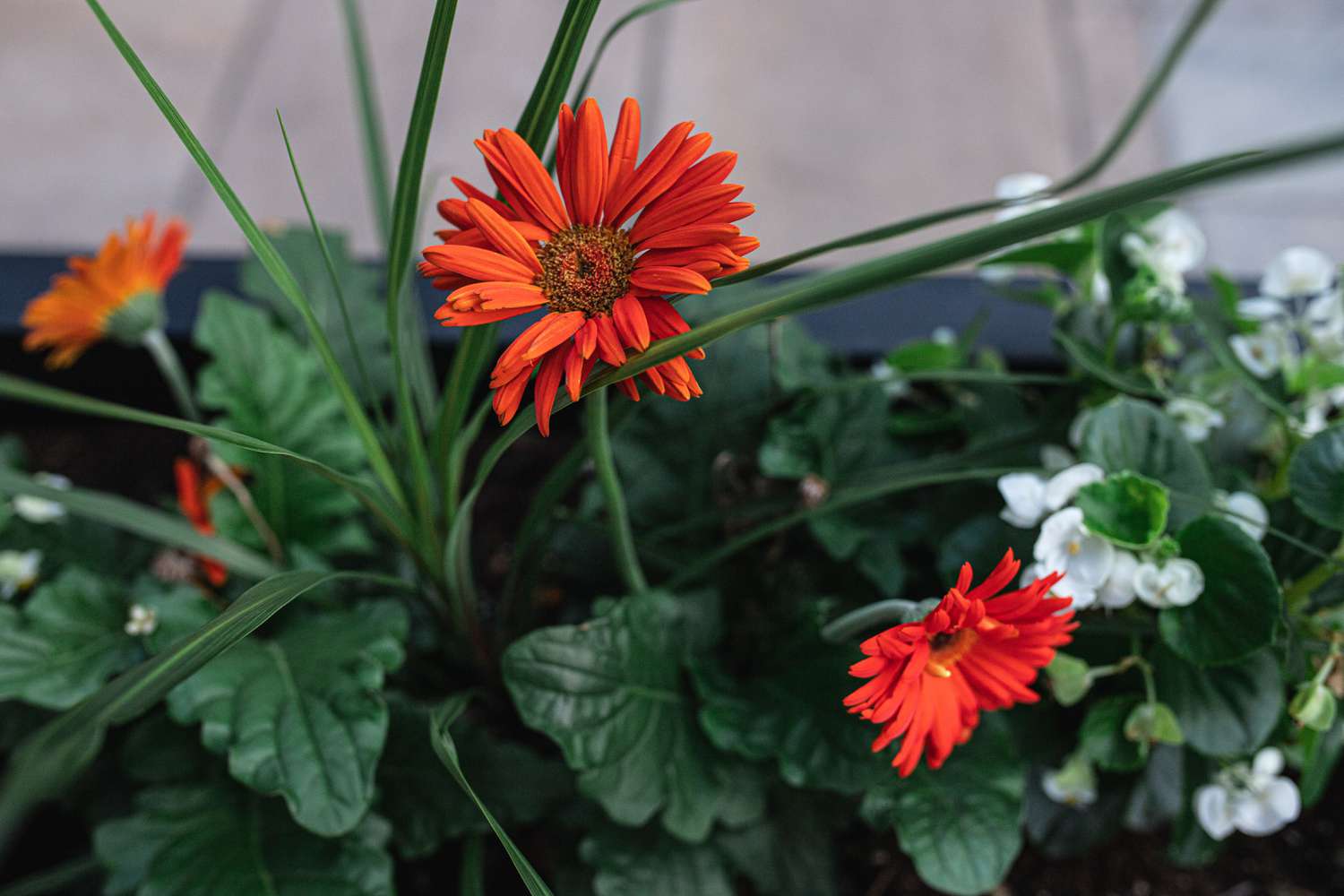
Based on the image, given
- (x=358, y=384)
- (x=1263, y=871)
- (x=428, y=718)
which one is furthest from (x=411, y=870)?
(x=1263, y=871)

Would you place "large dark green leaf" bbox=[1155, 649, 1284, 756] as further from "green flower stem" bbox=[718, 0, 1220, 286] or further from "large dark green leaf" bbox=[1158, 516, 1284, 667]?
"green flower stem" bbox=[718, 0, 1220, 286]

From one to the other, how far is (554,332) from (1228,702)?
0.37 meters

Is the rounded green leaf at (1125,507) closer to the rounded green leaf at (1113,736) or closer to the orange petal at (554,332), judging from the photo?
the rounded green leaf at (1113,736)

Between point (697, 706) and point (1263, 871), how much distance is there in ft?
1.34

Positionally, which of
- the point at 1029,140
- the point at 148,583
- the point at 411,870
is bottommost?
the point at 411,870

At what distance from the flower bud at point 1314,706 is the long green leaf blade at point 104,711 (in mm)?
415

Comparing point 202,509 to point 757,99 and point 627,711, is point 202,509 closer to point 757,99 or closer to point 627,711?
point 627,711

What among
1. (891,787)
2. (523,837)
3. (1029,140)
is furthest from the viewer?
(1029,140)

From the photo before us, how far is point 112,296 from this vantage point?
0.58 metres

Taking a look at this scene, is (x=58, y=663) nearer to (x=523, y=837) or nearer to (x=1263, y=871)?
(x=523, y=837)

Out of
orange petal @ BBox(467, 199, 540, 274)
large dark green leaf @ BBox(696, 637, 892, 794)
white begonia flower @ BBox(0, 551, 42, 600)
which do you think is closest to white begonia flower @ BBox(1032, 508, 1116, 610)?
large dark green leaf @ BBox(696, 637, 892, 794)

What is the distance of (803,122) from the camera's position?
1.28m

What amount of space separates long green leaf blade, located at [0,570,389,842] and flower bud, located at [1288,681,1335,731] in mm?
415

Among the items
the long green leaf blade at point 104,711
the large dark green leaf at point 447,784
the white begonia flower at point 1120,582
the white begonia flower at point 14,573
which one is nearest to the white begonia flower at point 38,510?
the white begonia flower at point 14,573
